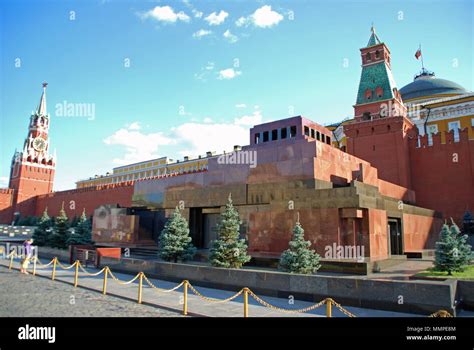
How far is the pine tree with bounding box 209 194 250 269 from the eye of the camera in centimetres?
1073

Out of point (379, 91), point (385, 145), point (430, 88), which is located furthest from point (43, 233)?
point (430, 88)

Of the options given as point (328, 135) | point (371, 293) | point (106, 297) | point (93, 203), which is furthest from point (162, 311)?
point (93, 203)

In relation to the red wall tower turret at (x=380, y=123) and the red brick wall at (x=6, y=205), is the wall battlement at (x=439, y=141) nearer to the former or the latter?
the red wall tower turret at (x=380, y=123)

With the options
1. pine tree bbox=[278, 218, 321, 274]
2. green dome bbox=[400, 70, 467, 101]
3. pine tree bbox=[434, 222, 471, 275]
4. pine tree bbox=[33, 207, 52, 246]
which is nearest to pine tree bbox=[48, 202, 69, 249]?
pine tree bbox=[33, 207, 52, 246]

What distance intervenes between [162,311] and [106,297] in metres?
2.28

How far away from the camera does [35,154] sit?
209ft

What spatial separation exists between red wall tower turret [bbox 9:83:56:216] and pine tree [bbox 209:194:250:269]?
5805 cm

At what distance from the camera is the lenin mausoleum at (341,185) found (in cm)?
1260

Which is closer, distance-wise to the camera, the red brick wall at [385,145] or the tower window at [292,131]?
the tower window at [292,131]

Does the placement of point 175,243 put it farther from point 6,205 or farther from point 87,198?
point 6,205

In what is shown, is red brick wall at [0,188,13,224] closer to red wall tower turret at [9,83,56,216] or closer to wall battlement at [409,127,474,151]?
red wall tower turret at [9,83,56,216]

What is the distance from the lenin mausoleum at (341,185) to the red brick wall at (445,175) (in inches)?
2.4
